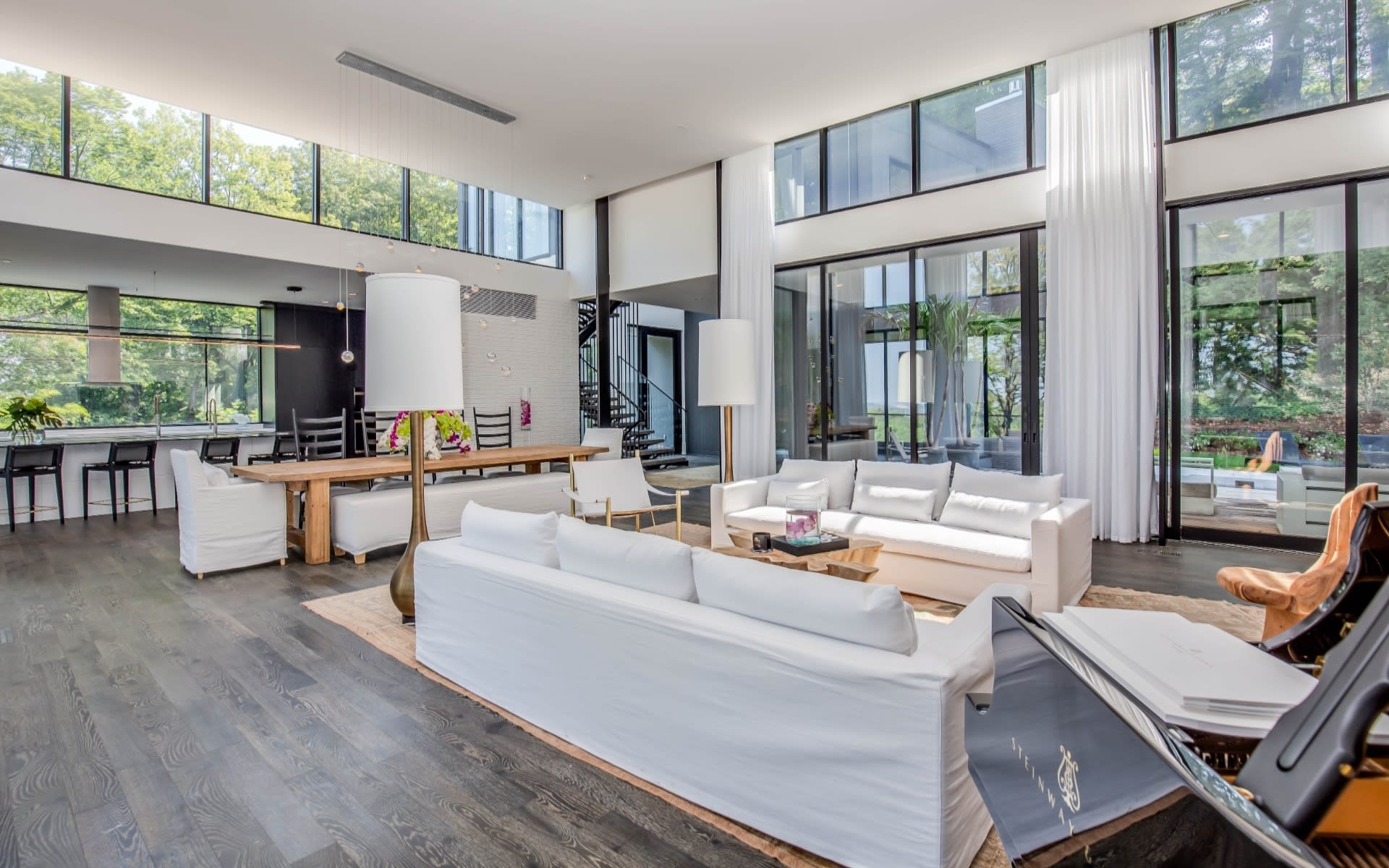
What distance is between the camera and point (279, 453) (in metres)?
7.84

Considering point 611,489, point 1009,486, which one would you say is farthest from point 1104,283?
point 611,489

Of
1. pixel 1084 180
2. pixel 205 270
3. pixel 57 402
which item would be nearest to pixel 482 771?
pixel 1084 180

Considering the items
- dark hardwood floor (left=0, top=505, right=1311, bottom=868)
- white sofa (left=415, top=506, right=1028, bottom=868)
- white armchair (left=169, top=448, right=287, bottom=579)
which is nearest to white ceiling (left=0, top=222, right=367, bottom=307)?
white armchair (left=169, top=448, right=287, bottom=579)

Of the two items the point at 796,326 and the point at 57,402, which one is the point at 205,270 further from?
the point at 796,326

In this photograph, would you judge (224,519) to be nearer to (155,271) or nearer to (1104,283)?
(155,271)

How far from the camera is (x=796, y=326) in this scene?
7.64m

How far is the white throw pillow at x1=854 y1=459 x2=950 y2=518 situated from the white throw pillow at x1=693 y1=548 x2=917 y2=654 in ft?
9.12

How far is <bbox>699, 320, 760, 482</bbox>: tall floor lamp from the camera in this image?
222 inches

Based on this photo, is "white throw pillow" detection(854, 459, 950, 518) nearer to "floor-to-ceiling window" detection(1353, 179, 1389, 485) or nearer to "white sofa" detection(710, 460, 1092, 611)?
"white sofa" detection(710, 460, 1092, 611)

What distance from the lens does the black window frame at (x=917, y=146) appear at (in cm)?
587

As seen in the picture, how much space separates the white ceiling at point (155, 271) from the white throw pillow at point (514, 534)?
594cm

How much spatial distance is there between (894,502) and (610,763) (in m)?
2.88

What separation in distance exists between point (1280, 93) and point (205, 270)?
402 inches

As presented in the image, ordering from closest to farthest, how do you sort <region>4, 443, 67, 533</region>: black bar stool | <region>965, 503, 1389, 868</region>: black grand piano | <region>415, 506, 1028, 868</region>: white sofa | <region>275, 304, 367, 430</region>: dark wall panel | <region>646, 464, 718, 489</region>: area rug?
<region>965, 503, 1389, 868</region>: black grand piano
<region>415, 506, 1028, 868</region>: white sofa
<region>4, 443, 67, 533</region>: black bar stool
<region>646, 464, 718, 489</region>: area rug
<region>275, 304, 367, 430</region>: dark wall panel
